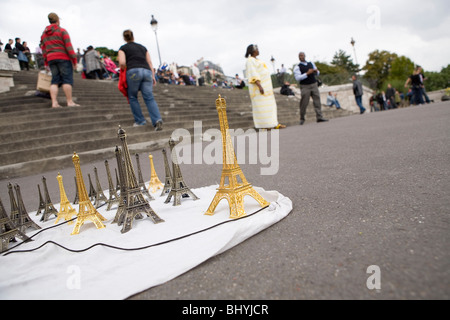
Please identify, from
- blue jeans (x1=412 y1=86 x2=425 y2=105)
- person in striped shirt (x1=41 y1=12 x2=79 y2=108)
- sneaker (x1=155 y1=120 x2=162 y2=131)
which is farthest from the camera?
blue jeans (x1=412 y1=86 x2=425 y2=105)

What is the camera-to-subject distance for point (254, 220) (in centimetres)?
A: 186

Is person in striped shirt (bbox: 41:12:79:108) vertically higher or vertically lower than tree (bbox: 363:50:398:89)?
lower

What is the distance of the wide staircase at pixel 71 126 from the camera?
6.15 meters

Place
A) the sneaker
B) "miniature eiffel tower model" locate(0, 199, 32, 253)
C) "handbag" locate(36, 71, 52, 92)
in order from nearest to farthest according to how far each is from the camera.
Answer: "miniature eiffel tower model" locate(0, 199, 32, 253), the sneaker, "handbag" locate(36, 71, 52, 92)

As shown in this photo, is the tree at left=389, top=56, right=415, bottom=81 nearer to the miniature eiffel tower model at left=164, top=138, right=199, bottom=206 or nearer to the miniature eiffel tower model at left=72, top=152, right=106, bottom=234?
the miniature eiffel tower model at left=164, top=138, right=199, bottom=206

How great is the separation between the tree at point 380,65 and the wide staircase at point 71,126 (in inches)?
2053

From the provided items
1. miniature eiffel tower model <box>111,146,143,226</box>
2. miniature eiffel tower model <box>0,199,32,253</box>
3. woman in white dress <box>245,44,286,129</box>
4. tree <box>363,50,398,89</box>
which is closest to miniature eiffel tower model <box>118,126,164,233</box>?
miniature eiffel tower model <box>111,146,143,226</box>

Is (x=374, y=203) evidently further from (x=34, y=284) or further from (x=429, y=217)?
(x=34, y=284)

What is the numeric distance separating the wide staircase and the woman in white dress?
1.73m

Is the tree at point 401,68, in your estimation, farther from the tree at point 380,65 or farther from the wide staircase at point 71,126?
the wide staircase at point 71,126

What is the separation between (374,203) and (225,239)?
1.13 meters

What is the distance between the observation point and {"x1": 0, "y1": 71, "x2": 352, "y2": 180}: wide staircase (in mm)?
6152

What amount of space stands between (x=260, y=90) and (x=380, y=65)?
56.3 metres

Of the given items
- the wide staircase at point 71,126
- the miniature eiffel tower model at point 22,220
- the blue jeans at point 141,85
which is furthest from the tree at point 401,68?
the miniature eiffel tower model at point 22,220
